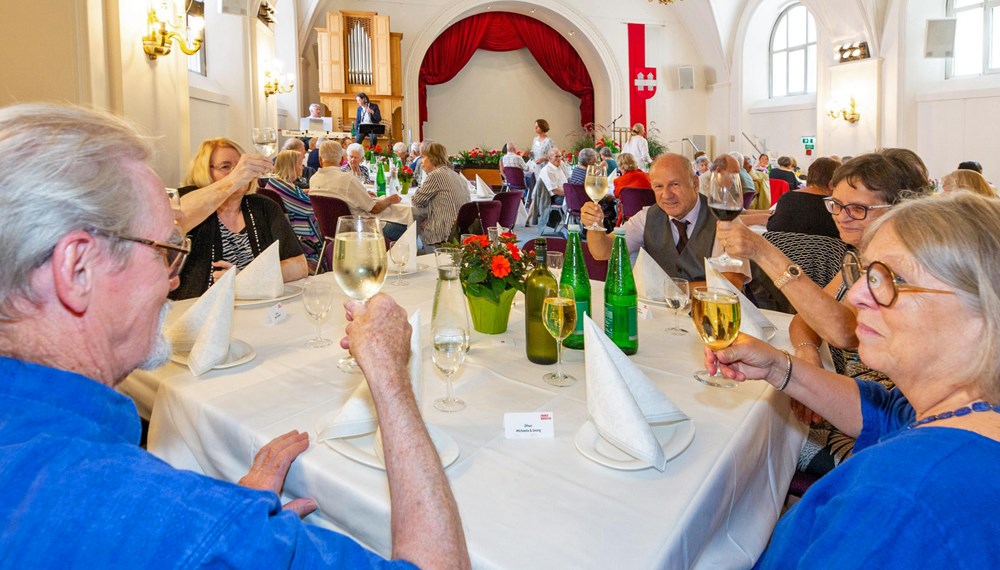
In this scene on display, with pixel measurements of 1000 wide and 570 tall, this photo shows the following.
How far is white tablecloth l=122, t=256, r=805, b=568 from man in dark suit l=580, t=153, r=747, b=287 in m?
1.02

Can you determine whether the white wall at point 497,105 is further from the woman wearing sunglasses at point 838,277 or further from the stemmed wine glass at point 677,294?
the stemmed wine glass at point 677,294

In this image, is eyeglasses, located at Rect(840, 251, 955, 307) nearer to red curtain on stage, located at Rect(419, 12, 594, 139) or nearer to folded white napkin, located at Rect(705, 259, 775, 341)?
folded white napkin, located at Rect(705, 259, 775, 341)

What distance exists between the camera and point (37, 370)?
0.69 meters

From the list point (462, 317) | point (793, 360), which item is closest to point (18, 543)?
point (462, 317)

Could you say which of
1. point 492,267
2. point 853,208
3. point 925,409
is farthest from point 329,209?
point 925,409

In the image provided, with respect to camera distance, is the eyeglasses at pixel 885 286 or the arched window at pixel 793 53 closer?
the eyeglasses at pixel 885 286

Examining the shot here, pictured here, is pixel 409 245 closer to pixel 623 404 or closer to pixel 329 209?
pixel 623 404

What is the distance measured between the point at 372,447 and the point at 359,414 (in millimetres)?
64

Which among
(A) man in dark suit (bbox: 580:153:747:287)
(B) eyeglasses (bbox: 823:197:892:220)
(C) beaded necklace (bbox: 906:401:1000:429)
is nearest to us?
(C) beaded necklace (bbox: 906:401:1000:429)

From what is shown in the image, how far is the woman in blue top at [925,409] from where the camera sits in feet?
2.33

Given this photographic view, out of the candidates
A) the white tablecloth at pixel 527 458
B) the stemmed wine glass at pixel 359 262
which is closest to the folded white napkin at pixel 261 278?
the white tablecloth at pixel 527 458

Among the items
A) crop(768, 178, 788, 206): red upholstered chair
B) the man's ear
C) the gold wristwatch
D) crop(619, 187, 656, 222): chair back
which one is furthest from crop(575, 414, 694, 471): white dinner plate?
crop(768, 178, 788, 206): red upholstered chair

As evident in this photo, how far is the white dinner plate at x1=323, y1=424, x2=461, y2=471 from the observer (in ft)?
3.64

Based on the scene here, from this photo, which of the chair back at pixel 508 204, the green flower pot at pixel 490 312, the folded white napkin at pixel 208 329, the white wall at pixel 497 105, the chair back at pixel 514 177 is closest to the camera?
the folded white napkin at pixel 208 329
